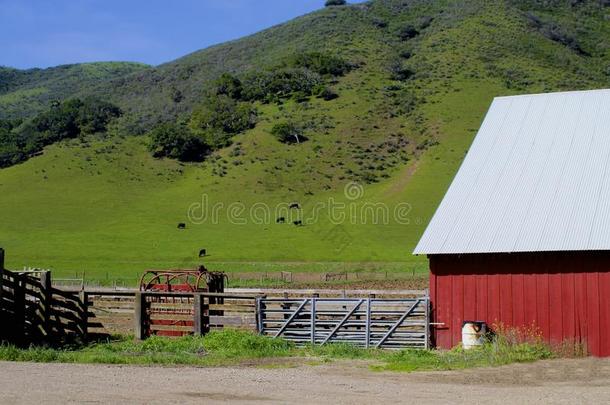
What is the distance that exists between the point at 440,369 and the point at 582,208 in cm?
700

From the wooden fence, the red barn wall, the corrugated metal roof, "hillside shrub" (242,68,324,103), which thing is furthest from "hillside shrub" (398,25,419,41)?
the red barn wall

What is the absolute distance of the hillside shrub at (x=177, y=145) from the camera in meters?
97.2

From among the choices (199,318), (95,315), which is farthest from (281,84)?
(199,318)

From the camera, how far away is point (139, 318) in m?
25.6

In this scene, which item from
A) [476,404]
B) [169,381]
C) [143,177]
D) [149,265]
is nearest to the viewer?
[476,404]

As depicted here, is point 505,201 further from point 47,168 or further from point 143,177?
point 47,168

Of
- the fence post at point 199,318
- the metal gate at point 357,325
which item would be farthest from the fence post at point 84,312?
the metal gate at point 357,325

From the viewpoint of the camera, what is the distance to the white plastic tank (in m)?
23.2

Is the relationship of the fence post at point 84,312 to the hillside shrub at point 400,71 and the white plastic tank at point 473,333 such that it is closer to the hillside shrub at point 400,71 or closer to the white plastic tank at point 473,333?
the white plastic tank at point 473,333

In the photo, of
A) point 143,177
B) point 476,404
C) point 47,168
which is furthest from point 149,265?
point 476,404

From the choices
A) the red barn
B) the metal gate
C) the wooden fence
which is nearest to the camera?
the red barn

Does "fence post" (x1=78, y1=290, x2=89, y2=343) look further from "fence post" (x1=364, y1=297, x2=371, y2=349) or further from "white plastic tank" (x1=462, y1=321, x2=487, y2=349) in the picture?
"white plastic tank" (x1=462, y1=321, x2=487, y2=349)

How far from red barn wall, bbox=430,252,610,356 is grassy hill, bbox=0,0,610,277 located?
31126 millimetres

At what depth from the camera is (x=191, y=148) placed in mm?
98062
